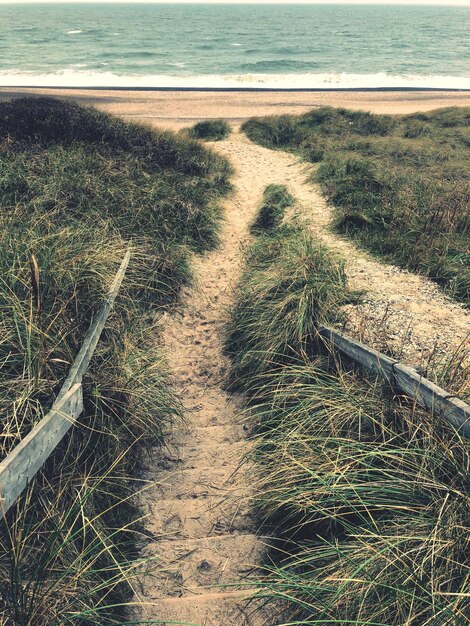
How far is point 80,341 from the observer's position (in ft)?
14.0

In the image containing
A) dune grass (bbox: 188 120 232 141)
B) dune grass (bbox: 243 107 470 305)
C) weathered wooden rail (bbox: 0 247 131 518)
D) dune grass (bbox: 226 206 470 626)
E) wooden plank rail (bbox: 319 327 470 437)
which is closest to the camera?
dune grass (bbox: 226 206 470 626)

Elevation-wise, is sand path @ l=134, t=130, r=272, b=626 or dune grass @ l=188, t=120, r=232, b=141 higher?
dune grass @ l=188, t=120, r=232, b=141

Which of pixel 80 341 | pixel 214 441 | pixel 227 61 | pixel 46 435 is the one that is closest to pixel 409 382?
pixel 214 441

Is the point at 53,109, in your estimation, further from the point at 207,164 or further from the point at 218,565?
the point at 218,565

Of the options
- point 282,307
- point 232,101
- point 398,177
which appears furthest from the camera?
point 232,101

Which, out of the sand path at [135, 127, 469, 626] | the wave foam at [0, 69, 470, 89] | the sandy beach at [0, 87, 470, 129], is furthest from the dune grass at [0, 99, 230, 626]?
the wave foam at [0, 69, 470, 89]

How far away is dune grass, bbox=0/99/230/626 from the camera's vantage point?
264cm

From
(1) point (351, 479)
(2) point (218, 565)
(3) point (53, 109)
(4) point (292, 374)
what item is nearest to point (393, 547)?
(1) point (351, 479)

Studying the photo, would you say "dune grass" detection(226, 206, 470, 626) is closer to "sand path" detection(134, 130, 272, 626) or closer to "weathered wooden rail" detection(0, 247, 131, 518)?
"sand path" detection(134, 130, 272, 626)

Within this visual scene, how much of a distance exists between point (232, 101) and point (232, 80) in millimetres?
12087

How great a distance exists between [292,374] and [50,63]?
156ft

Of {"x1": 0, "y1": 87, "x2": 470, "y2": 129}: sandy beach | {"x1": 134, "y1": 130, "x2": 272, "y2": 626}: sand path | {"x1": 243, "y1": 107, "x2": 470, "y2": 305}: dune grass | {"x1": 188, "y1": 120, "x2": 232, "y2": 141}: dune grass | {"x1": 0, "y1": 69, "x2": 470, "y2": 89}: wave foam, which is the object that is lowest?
{"x1": 134, "y1": 130, "x2": 272, "y2": 626}: sand path

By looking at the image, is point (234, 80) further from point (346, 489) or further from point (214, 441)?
point (346, 489)

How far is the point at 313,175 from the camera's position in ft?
36.7
